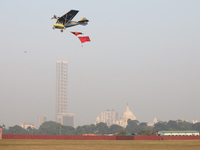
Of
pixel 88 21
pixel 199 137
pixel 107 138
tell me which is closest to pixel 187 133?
pixel 199 137

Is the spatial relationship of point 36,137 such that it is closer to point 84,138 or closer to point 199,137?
point 84,138

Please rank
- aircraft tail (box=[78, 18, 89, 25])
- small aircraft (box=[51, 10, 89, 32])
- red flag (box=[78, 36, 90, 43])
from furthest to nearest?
1. aircraft tail (box=[78, 18, 89, 25])
2. red flag (box=[78, 36, 90, 43])
3. small aircraft (box=[51, 10, 89, 32])

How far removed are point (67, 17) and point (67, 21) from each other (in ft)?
2.66

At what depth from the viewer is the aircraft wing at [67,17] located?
54938 mm

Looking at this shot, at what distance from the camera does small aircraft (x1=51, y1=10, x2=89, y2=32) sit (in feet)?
179

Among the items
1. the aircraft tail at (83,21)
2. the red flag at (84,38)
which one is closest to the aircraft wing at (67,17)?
the aircraft tail at (83,21)

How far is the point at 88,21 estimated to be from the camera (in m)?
57.2

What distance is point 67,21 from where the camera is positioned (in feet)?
184
